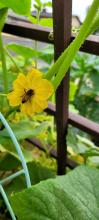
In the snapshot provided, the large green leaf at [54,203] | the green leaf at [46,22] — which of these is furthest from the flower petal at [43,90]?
the green leaf at [46,22]

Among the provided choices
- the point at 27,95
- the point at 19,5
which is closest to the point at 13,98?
the point at 27,95

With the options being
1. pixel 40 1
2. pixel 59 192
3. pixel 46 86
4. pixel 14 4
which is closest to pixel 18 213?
pixel 59 192

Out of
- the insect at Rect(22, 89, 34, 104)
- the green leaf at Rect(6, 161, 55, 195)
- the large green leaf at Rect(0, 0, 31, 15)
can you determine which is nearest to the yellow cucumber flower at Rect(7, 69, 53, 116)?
the insect at Rect(22, 89, 34, 104)

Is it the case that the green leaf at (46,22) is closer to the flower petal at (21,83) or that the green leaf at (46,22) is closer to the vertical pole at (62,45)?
the vertical pole at (62,45)

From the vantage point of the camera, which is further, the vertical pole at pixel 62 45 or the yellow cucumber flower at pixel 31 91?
the vertical pole at pixel 62 45

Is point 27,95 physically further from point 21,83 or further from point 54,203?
point 54,203

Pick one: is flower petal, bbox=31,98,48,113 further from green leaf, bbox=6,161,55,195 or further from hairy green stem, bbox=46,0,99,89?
green leaf, bbox=6,161,55,195

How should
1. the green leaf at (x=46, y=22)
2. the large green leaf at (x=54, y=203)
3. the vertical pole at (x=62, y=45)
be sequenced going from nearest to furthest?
1. the large green leaf at (x=54, y=203)
2. the vertical pole at (x=62, y=45)
3. the green leaf at (x=46, y=22)
